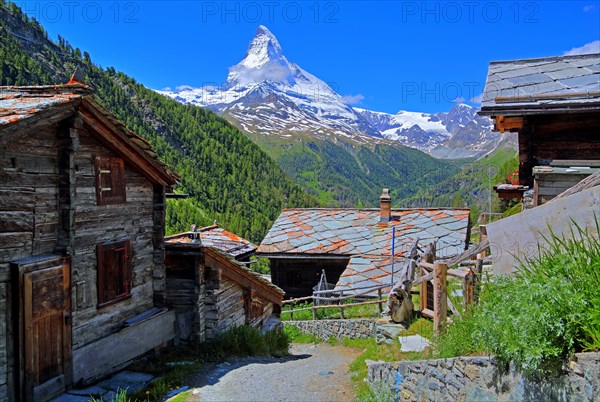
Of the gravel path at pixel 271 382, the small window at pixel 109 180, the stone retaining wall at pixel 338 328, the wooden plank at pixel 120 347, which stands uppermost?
the small window at pixel 109 180

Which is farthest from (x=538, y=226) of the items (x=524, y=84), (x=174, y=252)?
(x=174, y=252)

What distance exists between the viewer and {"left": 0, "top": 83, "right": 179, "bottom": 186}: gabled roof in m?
7.04

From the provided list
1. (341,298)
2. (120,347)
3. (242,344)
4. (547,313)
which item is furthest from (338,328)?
(547,313)

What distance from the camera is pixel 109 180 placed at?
9.27 m

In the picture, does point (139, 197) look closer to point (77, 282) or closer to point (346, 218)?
point (77, 282)

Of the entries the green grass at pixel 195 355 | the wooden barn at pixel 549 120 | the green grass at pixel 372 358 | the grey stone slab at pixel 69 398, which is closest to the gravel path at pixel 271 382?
the green grass at pixel 372 358

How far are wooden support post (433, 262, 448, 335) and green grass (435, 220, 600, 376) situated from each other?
233 cm

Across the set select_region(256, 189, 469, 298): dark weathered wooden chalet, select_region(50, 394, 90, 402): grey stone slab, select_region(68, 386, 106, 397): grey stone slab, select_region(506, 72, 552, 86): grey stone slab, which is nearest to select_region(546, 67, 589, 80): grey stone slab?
select_region(506, 72, 552, 86): grey stone slab

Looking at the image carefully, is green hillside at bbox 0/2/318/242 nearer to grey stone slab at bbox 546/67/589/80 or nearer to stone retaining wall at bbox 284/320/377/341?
stone retaining wall at bbox 284/320/377/341

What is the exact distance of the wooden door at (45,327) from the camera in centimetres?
725

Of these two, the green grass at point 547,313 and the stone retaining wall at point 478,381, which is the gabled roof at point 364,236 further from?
the green grass at point 547,313

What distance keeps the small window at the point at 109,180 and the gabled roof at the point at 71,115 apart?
24 cm

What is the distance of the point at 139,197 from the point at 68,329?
3.07 metres

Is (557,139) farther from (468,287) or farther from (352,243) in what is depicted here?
(352,243)
